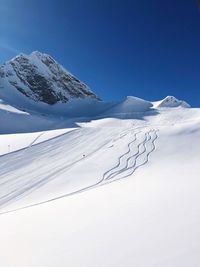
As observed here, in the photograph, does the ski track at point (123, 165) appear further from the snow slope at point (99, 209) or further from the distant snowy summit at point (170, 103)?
the distant snowy summit at point (170, 103)

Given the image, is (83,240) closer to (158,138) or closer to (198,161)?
(198,161)

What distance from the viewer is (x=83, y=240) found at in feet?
10.8

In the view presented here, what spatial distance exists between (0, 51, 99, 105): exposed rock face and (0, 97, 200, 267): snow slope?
49.0m

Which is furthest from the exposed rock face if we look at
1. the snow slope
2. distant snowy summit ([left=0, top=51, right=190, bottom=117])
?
the snow slope

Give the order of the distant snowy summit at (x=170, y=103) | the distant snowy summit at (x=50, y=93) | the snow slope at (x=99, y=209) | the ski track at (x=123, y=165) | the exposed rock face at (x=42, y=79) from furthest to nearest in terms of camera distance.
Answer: the exposed rock face at (x=42, y=79) → the distant snowy summit at (x=170, y=103) → the distant snowy summit at (x=50, y=93) → the ski track at (x=123, y=165) → the snow slope at (x=99, y=209)

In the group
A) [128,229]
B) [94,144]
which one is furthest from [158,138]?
[128,229]

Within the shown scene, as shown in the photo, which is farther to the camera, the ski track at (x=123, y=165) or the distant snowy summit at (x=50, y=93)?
the distant snowy summit at (x=50, y=93)

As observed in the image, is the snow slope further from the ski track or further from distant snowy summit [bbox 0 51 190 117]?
distant snowy summit [bbox 0 51 190 117]

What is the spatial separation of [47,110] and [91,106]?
8.15 m

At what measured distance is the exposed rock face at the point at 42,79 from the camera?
61375 millimetres

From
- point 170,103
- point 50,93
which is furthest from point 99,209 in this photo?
point 170,103

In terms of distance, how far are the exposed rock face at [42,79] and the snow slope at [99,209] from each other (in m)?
49.0

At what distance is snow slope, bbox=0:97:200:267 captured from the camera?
9.10ft

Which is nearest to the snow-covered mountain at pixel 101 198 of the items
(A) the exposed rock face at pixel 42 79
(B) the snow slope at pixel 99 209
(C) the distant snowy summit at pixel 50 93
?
(B) the snow slope at pixel 99 209
